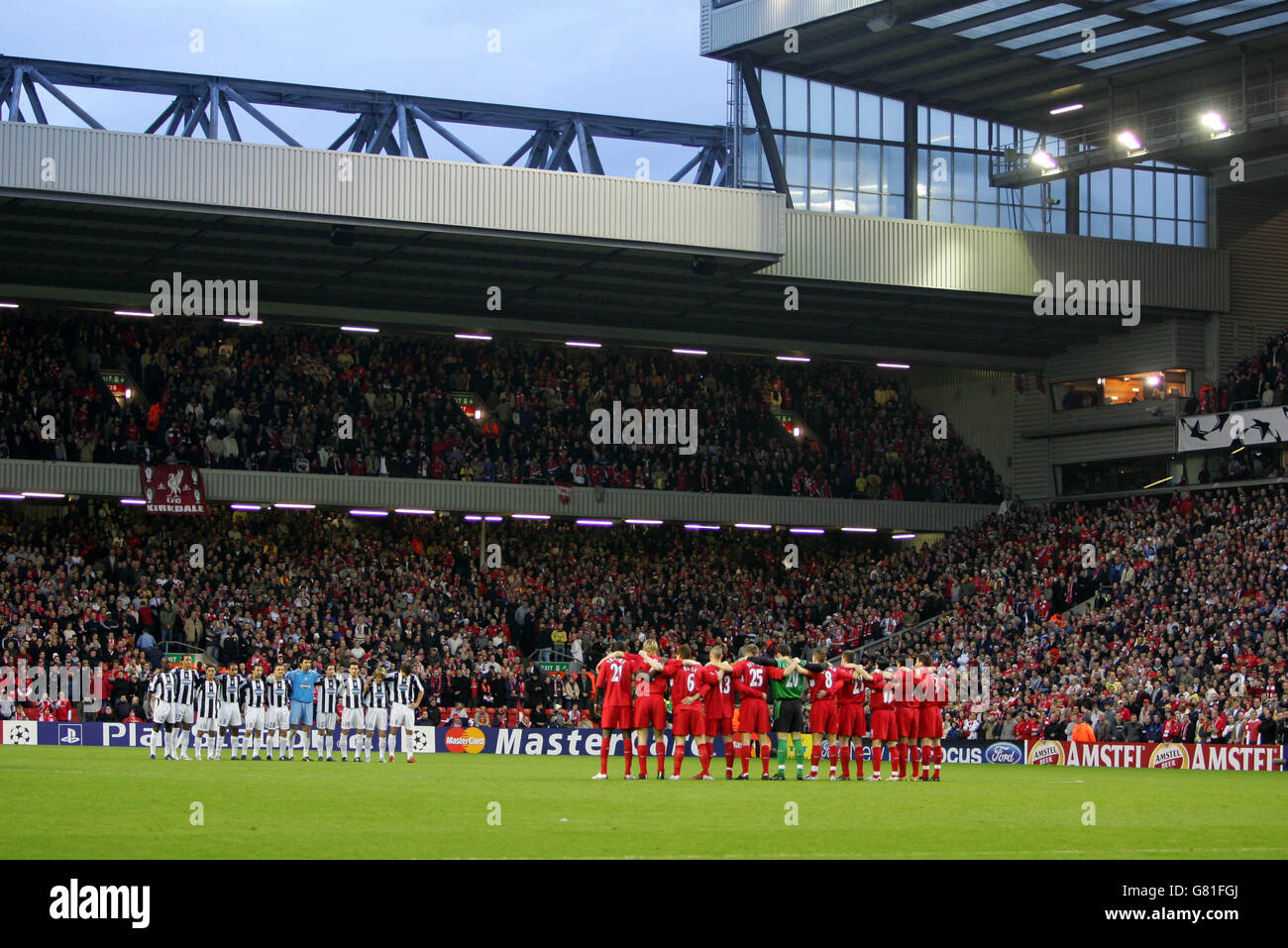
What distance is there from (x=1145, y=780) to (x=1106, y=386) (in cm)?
2881

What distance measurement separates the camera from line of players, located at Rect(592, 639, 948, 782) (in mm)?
24016

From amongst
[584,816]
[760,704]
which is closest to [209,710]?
[760,704]

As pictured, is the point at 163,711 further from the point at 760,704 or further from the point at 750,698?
the point at 760,704

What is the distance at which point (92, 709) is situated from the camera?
1534 inches

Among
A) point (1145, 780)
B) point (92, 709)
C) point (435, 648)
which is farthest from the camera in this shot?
point (435, 648)

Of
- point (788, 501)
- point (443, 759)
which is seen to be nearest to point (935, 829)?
point (443, 759)

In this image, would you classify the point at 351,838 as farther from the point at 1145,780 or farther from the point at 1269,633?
the point at 1269,633

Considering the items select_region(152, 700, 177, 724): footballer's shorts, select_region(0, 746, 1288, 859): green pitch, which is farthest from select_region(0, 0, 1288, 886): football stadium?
select_region(0, 746, 1288, 859): green pitch

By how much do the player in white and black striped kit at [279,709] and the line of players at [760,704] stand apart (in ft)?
27.6

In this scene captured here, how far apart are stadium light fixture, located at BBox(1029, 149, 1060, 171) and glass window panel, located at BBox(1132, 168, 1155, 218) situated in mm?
5256

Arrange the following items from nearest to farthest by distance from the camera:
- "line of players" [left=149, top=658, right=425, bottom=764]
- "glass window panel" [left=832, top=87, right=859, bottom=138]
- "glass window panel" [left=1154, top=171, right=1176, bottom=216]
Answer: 1. "line of players" [left=149, top=658, right=425, bottom=764]
2. "glass window panel" [left=832, top=87, right=859, bottom=138]
3. "glass window panel" [left=1154, top=171, right=1176, bottom=216]

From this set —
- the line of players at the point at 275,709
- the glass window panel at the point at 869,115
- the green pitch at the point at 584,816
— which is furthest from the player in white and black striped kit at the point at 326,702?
the glass window panel at the point at 869,115

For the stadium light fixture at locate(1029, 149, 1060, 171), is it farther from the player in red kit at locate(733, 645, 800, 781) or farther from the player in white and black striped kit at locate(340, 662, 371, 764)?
the player in red kit at locate(733, 645, 800, 781)
